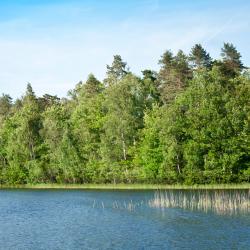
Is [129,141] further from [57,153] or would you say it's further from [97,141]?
[57,153]

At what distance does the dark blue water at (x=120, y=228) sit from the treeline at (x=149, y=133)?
21.0 m

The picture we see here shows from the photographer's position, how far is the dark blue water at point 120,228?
33.0 m

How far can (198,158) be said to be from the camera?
73.1 m

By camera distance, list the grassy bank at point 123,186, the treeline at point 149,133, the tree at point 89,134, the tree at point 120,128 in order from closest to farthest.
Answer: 1. the grassy bank at point 123,186
2. the treeline at point 149,133
3. the tree at point 120,128
4. the tree at point 89,134

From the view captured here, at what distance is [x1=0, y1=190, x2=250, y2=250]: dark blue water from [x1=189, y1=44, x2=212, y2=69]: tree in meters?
51.8

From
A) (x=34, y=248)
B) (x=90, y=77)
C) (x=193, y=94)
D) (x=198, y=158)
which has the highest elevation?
(x=90, y=77)

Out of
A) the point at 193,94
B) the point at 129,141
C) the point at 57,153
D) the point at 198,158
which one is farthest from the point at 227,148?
the point at 57,153

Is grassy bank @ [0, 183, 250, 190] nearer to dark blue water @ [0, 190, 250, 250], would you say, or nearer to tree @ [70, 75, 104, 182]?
tree @ [70, 75, 104, 182]

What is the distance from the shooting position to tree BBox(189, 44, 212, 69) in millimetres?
101125

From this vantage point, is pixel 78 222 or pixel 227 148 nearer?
pixel 78 222

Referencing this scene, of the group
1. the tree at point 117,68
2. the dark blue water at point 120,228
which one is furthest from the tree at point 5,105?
the dark blue water at point 120,228

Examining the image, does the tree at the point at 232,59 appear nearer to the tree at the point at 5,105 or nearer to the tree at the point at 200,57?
the tree at the point at 200,57

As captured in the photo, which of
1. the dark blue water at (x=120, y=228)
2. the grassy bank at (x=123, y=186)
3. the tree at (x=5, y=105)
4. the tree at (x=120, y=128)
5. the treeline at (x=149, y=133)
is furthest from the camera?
the tree at (x=5, y=105)

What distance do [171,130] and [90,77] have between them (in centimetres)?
5509
